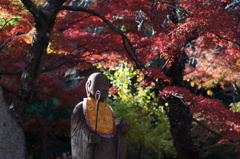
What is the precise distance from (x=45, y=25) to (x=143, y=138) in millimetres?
4169

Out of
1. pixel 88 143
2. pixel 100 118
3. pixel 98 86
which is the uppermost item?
pixel 98 86

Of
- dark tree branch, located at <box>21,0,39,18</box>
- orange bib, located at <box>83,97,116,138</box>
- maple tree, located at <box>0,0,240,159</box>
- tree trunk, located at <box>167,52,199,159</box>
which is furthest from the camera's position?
tree trunk, located at <box>167,52,199,159</box>

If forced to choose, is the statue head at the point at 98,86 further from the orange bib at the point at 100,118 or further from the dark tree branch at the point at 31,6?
the dark tree branch at the point at 31,6

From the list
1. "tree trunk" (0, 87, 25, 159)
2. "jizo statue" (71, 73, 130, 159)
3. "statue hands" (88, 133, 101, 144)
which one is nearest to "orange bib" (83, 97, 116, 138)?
"jizo statue" (71, 73, 130, 159)

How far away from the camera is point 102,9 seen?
7.35 metres

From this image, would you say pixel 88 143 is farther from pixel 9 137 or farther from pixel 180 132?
pixel 180 132

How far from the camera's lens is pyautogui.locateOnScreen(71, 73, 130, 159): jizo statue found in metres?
3.71

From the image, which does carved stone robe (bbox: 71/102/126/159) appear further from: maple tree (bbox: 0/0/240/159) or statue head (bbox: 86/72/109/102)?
maple tree (bbox: 0/0/240/159)

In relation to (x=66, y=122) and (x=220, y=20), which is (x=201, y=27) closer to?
(x=220, y=20)

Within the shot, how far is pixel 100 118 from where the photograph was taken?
153 inches

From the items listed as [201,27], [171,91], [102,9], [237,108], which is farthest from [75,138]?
[237,108]

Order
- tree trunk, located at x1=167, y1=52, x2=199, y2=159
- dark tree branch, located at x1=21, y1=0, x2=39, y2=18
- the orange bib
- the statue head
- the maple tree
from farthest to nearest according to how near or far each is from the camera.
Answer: tree trunk, located at x1=167, y1=52, x2=199, y2=159 → the maple tree → dark tree branch, located at x1=21, y1=0, x2=39, y2=18 → the statue head → the orange bib

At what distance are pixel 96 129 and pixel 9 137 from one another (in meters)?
1.18

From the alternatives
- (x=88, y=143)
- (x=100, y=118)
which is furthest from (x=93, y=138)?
(x=100, y=118)
